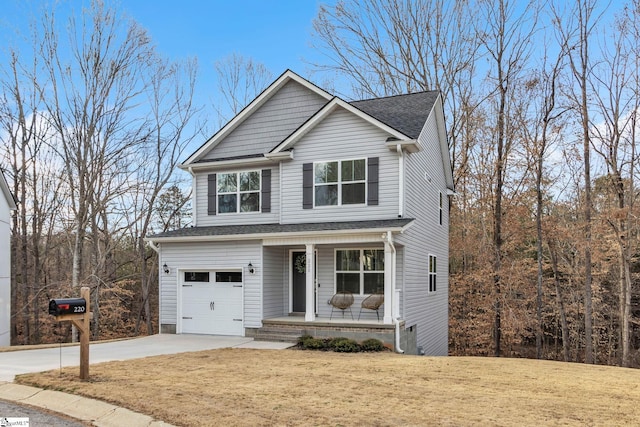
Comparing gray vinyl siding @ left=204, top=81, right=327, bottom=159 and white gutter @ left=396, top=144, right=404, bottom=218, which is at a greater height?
gray vinyl siding @ left=204, top=81, right=327, bottom=159

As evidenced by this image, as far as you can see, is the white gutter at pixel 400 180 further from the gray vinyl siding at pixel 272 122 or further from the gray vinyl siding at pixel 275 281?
the gray vinyl siding at pixel 275 281

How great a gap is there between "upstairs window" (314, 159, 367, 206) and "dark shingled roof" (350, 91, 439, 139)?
1.59m

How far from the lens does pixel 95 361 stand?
9375 millimetres

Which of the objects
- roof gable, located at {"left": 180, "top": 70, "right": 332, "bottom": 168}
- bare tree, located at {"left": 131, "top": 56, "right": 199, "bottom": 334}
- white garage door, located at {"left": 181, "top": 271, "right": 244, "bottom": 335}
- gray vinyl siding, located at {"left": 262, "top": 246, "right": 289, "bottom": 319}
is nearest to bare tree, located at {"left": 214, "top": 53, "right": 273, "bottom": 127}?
bare tree, located at {"left": 131, "top": 56, "right": 199, "bottom": 334}

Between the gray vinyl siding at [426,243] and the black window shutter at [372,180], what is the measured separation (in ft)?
2.75

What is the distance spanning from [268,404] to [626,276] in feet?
48.2

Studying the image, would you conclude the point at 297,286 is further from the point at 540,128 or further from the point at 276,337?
the point at 540,128

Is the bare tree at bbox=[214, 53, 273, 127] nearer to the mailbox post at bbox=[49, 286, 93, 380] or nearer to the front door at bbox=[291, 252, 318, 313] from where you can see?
the front door at bbox=[291, 252, 318, 313]

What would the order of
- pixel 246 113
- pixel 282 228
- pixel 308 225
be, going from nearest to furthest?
pixel 308 225
pixel 282 228
pixel 246 113

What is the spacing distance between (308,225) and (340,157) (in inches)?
86.1

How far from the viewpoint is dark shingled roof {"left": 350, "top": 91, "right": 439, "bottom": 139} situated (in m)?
13.7

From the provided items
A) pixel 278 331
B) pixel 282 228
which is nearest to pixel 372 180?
pixel 282 228

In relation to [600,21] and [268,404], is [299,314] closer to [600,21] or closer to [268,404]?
[268,404]

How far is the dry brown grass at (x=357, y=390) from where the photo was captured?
18.0 feet
